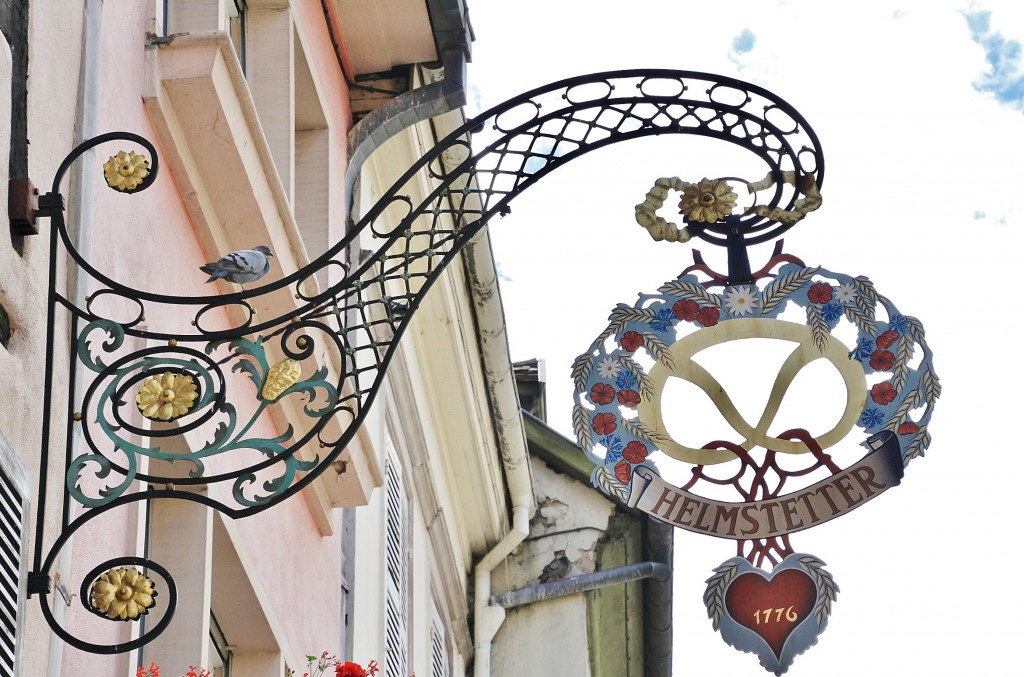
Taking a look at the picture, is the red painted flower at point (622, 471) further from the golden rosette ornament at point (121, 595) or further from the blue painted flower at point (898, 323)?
the golden rosette ornament at point (121, 595)

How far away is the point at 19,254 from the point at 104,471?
56cm

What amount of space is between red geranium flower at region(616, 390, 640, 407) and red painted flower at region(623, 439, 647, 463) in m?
0.14

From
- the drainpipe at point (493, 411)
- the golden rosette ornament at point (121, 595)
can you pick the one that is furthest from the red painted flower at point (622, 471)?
the golden rosette ornament at point (121, 595)

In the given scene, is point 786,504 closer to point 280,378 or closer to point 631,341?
point 631,341

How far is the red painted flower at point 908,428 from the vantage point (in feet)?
21.0

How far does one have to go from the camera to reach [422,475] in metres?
10.5

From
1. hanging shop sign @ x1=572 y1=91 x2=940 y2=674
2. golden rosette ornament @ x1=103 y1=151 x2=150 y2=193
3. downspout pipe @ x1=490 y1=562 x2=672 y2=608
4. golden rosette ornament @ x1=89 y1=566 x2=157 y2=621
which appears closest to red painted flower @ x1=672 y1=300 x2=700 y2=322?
hanging shop sign @ x1=572 y1=91 x2=940 y2=674

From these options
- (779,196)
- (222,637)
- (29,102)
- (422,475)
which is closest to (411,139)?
(422,475)

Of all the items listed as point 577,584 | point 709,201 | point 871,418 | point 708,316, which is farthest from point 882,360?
point 577,584

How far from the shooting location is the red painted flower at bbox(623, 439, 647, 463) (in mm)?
6598

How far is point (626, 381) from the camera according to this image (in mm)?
6645

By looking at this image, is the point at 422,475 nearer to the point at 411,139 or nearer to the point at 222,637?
the point at 411,139

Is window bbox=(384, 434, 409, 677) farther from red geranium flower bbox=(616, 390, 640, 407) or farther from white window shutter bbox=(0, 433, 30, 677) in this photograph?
white window shutter bbox=(0, 433, 30, 677)

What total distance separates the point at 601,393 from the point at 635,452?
0.82 feet
